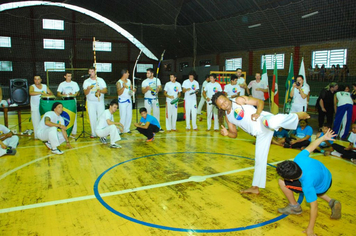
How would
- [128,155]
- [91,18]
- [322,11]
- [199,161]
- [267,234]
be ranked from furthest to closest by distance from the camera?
[91,18], [322,11], [128,155], [199,161], [267,234]

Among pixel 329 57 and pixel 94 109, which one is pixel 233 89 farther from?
pixel 329 57

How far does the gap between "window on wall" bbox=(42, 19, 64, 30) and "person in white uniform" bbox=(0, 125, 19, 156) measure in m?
23.6

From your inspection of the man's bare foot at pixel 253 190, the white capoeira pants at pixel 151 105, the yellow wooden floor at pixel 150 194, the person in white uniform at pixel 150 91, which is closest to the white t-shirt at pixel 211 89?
the person in white uniform at pixel 150 91

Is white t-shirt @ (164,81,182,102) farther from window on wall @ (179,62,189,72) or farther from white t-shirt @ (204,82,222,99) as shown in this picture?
window on wall @ (179,62,189,72)

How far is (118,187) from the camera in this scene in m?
4.69

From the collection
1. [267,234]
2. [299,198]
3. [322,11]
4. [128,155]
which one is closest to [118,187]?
[128,155]

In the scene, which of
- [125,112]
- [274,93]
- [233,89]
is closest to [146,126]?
[125,112]

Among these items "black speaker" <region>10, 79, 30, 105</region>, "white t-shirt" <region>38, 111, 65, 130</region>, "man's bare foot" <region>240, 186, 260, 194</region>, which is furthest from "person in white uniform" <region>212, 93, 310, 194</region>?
"black speaker" <region>10, 79, 30, 105</region>

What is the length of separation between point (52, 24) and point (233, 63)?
18.3m

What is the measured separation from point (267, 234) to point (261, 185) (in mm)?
1191

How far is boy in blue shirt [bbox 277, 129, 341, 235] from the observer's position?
10.3 feet

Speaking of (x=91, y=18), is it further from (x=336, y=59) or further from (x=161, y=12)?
(x=336, y=59)

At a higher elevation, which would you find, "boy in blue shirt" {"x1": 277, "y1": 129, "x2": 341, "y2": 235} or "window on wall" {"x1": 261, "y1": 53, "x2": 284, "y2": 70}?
"window on wall" {"x1": 261, "y1": 53, "x2": 284, "y2": 70}

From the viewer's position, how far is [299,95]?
819cm
